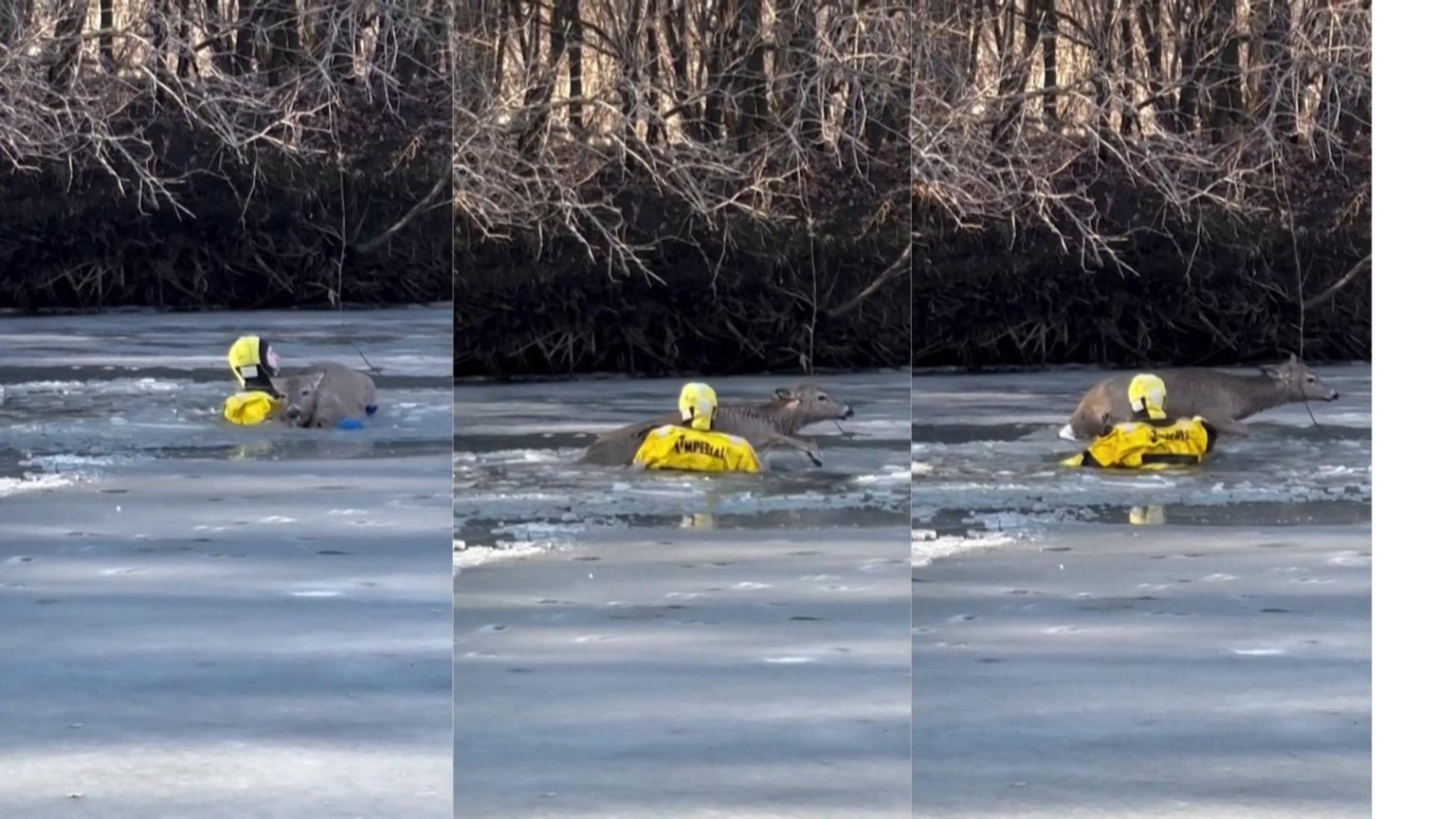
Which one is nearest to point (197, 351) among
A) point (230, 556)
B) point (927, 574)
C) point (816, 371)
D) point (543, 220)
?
point (230, 556)

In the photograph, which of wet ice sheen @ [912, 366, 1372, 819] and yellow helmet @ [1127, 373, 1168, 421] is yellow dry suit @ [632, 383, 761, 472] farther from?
yellow helmet @ [1127, 373, 1168, 421]

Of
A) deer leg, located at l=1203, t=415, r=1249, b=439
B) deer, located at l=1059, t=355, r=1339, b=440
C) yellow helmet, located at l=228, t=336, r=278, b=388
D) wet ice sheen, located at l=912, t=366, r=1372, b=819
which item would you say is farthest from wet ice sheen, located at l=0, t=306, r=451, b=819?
deer leg, located at l=1203, t=415, r=1249, b=439

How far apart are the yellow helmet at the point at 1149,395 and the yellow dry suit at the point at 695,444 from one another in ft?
3.01

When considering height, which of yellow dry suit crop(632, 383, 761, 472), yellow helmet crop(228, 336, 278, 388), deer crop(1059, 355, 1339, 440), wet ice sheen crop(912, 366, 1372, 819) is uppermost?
yellow helmet crop(228, 336, 278, 388)

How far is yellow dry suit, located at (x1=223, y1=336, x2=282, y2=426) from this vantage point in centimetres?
479

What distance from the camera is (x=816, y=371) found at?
188 inches

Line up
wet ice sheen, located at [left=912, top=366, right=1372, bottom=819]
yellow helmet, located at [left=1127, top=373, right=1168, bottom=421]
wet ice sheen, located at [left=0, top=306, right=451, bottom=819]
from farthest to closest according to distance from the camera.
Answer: yellow helmet, located at [left=1127, top=373, right=1168, bottom=421] → wet ice sheen, located at [left=912, top=366, right=1372, bottom=819] → wet ice sheen, located at [left=0, top=306, right=451, bottom=819]

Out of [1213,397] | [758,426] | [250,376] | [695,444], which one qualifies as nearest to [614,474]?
[695,444]

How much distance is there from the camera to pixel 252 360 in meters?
4.79

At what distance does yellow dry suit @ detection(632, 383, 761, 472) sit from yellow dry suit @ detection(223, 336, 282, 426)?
2.99 ft

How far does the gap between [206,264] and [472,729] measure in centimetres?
130

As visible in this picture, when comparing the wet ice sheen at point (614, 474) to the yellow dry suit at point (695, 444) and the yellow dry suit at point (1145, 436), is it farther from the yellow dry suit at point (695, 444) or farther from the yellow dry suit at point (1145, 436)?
the yellow dry suit at point (1145, 436)

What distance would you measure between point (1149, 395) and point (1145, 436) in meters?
0.10

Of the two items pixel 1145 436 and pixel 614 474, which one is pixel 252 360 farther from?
pixel 1145 436
